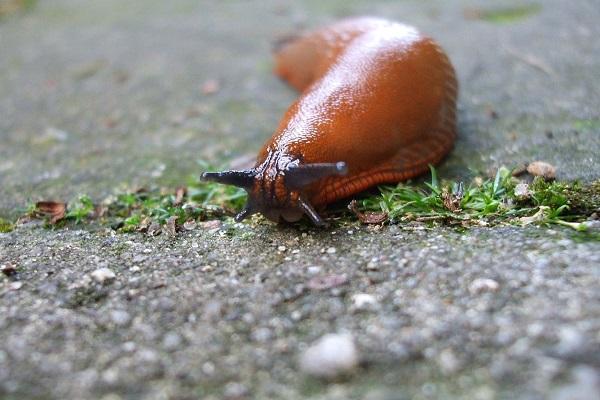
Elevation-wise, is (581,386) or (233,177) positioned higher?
(233,177)

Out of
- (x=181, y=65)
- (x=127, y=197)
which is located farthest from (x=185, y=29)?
(x=127, y=197)

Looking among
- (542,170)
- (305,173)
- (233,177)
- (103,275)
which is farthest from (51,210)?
(542,170)

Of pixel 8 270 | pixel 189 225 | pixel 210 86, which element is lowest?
pixel 189 225

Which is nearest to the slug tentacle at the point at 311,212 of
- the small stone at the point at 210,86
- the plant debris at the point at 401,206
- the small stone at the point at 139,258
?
the plant debris at the point at 401,206

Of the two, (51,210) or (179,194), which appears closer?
(51,210)

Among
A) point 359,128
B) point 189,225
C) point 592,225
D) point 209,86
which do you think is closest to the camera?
point 592,225

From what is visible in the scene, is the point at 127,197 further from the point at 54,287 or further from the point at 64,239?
the point at 54,287

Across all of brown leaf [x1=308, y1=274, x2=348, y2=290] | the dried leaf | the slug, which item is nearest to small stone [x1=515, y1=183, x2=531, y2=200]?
the dried leaf

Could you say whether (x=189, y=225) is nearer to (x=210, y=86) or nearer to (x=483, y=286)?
(x=483, y=286)
